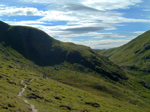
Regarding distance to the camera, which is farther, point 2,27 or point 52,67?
point 2,27

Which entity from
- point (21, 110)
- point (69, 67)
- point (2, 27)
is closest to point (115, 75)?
point (69, 67)

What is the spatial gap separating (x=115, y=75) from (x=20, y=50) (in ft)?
422

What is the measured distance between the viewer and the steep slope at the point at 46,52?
6693 inches

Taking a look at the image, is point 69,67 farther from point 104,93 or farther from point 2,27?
point 2,27

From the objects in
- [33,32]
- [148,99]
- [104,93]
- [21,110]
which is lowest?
[148,99]

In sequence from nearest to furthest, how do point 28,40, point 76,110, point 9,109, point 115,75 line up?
point 9,109 < point 76,110 < point 115,75 < point 28,40

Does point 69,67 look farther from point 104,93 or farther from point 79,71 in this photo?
point 104,93

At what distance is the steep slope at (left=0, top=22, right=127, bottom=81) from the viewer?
170 m

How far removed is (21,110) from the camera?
2723 cm

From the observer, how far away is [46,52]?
188 metres

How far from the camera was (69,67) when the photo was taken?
162000 millimetres

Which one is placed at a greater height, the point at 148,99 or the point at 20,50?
the point at 20,50

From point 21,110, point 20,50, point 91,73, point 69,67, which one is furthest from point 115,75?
point 21,110

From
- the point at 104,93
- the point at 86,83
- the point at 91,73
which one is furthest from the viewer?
the point at 91,73
